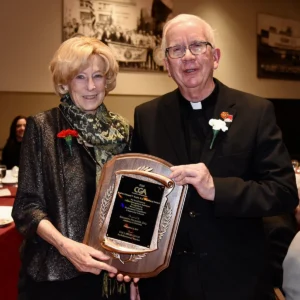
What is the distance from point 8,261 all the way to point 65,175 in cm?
109

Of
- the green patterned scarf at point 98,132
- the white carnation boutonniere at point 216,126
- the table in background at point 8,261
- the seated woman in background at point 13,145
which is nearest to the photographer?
the white carnation boutonniere at point 216,126

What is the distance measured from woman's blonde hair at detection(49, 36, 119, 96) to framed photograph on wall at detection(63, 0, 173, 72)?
495 centimetres

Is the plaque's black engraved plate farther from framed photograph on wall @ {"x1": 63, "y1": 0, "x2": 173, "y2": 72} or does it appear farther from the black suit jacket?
→ framed photograph on wall @ {"x1": 63, "y1": 0, "x2": 173, "y2": 72}

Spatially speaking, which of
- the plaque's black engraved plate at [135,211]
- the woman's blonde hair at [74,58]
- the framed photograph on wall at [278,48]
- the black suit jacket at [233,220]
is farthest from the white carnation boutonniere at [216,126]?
the framed photograph on wall at [278,48]

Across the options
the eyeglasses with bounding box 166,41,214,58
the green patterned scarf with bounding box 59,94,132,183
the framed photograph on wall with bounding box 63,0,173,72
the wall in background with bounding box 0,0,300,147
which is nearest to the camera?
the eyeglasses with bounding box 166,41,214,58

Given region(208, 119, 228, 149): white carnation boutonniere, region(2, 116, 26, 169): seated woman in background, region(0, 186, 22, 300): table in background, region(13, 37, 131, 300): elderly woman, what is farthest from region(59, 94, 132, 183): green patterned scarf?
region(2, 116, 26, 169): seated woman in background

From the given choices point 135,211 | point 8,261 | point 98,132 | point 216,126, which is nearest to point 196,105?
point 216,126

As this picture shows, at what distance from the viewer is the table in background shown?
2.52m

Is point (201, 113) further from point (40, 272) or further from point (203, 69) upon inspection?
point (40, 272)

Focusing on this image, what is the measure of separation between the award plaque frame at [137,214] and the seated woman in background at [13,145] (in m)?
4.59

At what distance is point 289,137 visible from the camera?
331 inches

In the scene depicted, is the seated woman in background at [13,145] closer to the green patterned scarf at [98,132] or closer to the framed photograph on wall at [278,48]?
the green patterned scarf at [98,132]

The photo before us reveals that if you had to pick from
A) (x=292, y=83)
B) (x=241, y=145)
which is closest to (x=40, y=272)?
(x=241, y=145)

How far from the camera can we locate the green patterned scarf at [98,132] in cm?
192
